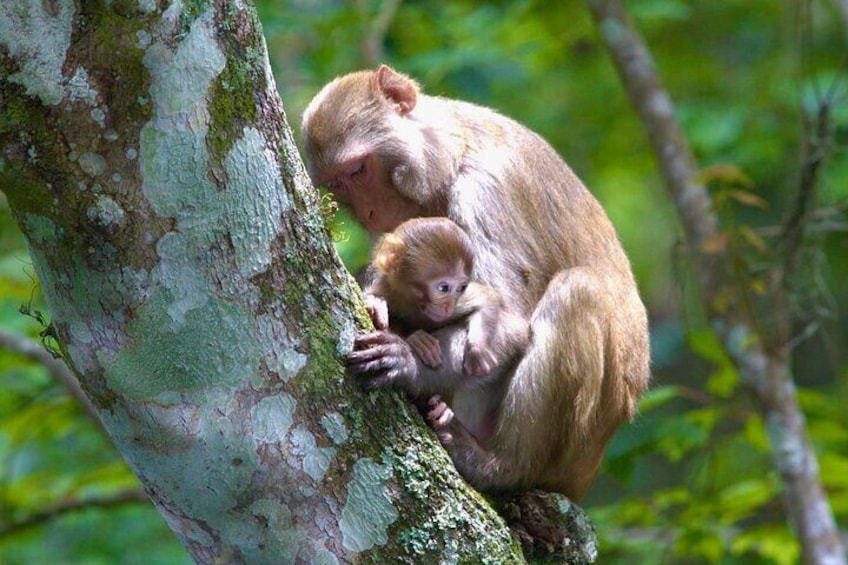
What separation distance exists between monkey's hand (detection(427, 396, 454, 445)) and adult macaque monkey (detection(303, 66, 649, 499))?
0.02 m

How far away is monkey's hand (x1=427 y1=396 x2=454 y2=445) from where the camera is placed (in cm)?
402

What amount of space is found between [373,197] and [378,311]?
0.85m

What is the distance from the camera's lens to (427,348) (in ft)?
13.5

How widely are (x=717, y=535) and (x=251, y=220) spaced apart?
4713mm

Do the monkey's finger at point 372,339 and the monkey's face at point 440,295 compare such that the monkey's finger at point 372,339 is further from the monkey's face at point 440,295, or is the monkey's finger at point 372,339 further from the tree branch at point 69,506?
the tree branch at point 69,506

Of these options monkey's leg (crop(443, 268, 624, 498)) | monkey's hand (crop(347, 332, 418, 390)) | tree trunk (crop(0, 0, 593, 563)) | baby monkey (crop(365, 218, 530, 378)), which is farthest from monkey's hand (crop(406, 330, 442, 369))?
tree trunk (crop(0, 0, 593, 563))

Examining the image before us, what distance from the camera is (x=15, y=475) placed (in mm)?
9008

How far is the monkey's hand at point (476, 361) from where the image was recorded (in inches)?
167

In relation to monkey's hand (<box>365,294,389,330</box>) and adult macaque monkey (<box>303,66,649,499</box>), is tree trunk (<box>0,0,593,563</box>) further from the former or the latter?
adult macaque monkey (<box>303,66,649,499</box>)

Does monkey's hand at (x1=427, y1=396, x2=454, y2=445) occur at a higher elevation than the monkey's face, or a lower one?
lower

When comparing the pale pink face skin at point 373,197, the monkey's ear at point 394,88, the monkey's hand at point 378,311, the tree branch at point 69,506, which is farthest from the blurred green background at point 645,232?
the monkey's ear at point 394,88

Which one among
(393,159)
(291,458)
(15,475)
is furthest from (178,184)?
(15,475)

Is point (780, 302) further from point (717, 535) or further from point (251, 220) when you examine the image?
point (251, 220)

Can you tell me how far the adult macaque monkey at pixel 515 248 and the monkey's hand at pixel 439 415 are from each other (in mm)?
23
